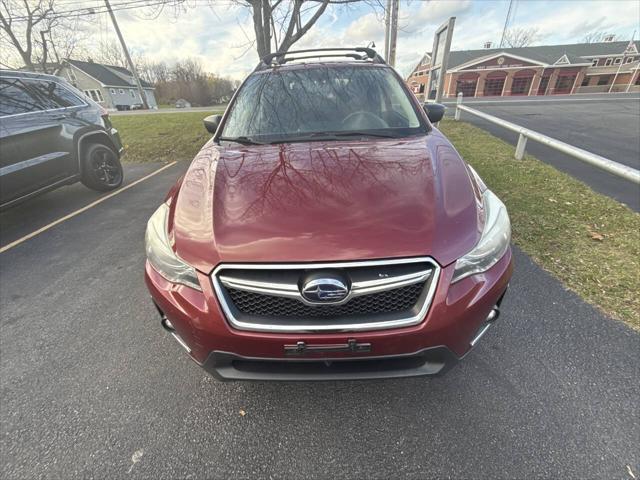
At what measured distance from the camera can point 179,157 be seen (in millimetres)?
8250

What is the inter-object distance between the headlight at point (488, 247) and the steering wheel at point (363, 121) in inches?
43.1

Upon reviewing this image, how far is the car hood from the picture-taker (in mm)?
1383

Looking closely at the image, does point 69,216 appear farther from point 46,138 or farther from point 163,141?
point 163,141

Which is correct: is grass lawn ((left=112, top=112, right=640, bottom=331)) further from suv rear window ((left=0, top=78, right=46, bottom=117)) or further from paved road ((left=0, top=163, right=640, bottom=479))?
suv rear window ((left=0, top=78, right=46, bottom=117))

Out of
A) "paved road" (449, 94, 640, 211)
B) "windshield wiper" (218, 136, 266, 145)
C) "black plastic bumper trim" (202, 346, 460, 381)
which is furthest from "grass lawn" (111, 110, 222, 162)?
"paved road" (449, 94, 640, 211)

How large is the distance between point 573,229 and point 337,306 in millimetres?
3494

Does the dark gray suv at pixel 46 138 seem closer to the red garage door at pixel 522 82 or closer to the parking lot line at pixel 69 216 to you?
the parking lot line at pixel 69 216

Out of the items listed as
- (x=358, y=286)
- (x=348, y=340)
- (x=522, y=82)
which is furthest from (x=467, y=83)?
(x=348, y=340)

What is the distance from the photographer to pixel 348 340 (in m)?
1.35

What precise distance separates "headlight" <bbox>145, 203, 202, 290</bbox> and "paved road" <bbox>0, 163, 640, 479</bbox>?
2.88ft

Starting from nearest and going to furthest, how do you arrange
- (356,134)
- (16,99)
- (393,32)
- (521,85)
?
(356,134)
(16,99)
(393,32)
(521,85)

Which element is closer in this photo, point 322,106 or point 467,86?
point 322,106

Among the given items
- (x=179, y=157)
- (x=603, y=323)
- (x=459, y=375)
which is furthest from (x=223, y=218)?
(x=179, y=157)

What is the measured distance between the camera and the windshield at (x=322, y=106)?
7.76 ft
